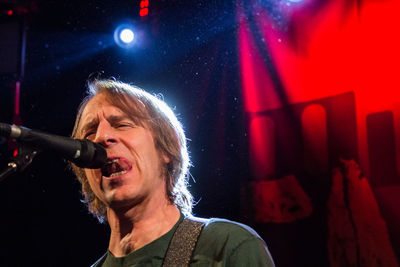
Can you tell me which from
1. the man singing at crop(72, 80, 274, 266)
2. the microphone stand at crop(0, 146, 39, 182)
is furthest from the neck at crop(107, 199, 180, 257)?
the microphone stand at crop(0, 146, 39, 182)

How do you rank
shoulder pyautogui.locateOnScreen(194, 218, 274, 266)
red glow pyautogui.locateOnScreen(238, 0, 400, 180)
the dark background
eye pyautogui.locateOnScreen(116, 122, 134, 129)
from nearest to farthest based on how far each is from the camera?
shoulder pyautogui.locateOnScreen(194, 218, 274, 266)
eye pyautogui.locateOnScreen(116, 122, 134, 129)
red glow pyautogui.locateOnScreen(238, 0, 400, 180)
the dark background

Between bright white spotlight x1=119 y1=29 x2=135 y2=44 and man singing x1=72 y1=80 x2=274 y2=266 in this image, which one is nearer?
man singing x1=72 y1=80 x2=274 y2=266

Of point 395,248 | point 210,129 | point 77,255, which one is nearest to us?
point 395,248

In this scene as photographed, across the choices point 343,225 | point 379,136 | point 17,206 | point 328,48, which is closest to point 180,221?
point 343,225

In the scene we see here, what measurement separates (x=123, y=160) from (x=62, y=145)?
0.44m

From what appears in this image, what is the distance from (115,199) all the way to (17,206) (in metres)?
2.65

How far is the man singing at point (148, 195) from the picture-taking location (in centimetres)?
163

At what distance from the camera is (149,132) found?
207 centimetres

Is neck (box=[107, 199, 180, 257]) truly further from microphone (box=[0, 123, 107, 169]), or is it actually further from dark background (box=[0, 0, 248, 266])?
dark background (box=[0, 0, 248, 266])

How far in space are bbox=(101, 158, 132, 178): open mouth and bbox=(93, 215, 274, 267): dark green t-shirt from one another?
0.34 m

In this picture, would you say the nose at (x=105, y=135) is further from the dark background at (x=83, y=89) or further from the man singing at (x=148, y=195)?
the dark background at (x=83, y=89)

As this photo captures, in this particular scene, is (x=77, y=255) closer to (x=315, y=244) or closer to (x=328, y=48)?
(x=315, y=244)

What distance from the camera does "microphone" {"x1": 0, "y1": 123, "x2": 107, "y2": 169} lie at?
1.32 m

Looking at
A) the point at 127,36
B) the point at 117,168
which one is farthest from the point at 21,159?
the point at 127,36
